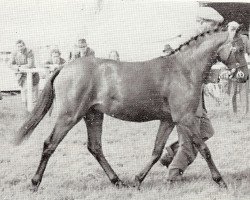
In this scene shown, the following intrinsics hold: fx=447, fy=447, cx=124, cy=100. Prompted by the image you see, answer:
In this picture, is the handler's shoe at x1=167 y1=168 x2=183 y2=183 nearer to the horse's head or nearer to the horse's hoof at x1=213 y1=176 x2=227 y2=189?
the horse's hoof at x1=213 y1=176 x2=227 y2=189

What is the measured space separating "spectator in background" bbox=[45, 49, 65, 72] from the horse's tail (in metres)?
4.13

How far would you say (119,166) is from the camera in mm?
5641

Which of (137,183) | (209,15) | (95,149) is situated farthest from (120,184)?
(209,15)

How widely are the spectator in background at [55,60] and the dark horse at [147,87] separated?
424 centimetres

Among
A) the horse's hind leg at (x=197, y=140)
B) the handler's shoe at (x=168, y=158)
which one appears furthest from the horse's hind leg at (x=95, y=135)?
the horse's hind leg at (x=197, y=140)

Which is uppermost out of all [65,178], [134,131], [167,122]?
[167,122]

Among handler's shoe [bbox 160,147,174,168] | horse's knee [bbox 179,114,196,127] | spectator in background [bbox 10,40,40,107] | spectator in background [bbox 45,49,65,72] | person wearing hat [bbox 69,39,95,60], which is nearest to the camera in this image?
horse's knee [bbox 179,114,196,127]

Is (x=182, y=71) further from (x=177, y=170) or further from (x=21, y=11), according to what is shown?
(x=21, y=11)

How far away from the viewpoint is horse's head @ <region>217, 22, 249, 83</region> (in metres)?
4.57

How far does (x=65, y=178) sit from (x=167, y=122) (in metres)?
1.31

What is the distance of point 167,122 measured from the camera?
4.88 metres

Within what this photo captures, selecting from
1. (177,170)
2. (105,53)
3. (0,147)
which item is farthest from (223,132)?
(105,53)

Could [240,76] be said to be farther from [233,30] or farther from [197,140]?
[197,140]

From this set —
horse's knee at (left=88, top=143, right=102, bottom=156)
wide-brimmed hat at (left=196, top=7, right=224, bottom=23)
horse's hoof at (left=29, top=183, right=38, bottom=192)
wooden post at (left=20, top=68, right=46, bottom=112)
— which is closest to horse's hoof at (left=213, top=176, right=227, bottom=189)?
horse's knee at (left=88, top=143, right=102, bottom=156)
